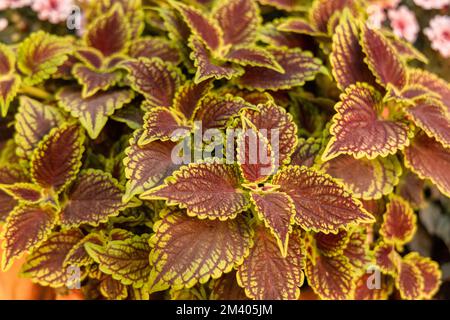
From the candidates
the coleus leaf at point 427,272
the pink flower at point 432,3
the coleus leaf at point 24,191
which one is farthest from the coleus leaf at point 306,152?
the pink flower at point 432,3

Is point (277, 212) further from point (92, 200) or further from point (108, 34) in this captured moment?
point (108, 34)

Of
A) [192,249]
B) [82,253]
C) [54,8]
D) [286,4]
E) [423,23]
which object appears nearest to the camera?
[192,249]

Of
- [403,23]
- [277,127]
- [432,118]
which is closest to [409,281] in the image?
[432,118]

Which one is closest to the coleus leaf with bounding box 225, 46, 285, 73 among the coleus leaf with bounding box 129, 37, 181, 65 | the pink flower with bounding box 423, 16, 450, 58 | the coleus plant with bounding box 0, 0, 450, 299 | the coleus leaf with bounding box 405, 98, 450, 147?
the coleus plant with bounding box 0, 0, 450, 299

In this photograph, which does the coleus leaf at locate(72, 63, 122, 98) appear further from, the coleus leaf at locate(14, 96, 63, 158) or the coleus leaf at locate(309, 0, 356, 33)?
the coleus leaf at locate(309, 0, 356, 33)

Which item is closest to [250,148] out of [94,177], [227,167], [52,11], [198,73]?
[227,167]

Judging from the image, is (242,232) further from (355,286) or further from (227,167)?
(355,286)
